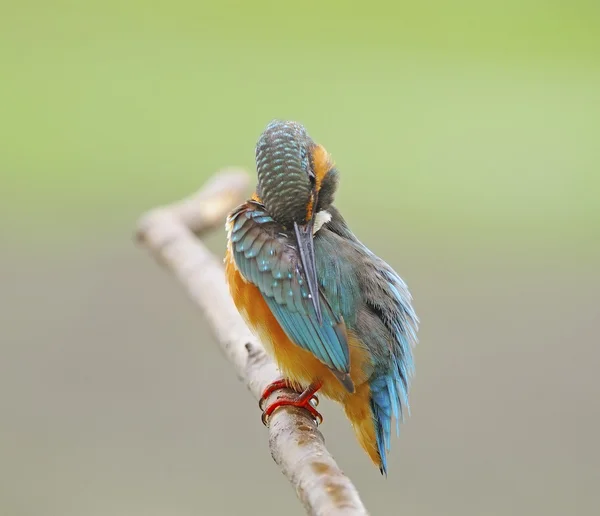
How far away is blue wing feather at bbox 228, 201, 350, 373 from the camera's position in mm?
1181

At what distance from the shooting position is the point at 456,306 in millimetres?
3287

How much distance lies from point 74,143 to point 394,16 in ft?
6.53

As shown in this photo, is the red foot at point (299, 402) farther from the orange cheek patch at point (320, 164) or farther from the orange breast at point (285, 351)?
the orange cheek patch at point (320, 164)

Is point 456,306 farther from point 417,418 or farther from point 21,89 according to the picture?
point 21,89

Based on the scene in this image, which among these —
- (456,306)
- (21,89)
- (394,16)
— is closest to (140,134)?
(21,89)

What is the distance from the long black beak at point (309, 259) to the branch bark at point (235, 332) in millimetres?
172

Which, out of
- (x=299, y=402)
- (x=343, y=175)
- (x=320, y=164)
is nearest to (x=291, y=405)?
(x=299, y=402)

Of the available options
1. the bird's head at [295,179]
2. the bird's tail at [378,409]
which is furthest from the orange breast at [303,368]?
the bird's head at [295,179]

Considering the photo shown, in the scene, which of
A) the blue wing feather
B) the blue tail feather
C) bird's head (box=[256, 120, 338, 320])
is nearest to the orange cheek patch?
bird's head (box=[256, 120, 338, 320])

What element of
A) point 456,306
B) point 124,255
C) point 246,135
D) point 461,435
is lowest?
point 461,435

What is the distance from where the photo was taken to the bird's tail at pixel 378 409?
123 centimetres

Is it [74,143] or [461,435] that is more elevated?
[74,143]

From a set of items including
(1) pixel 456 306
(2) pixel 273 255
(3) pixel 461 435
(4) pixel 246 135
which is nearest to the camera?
(2) pixel 273 255

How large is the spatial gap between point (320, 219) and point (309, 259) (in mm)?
91
